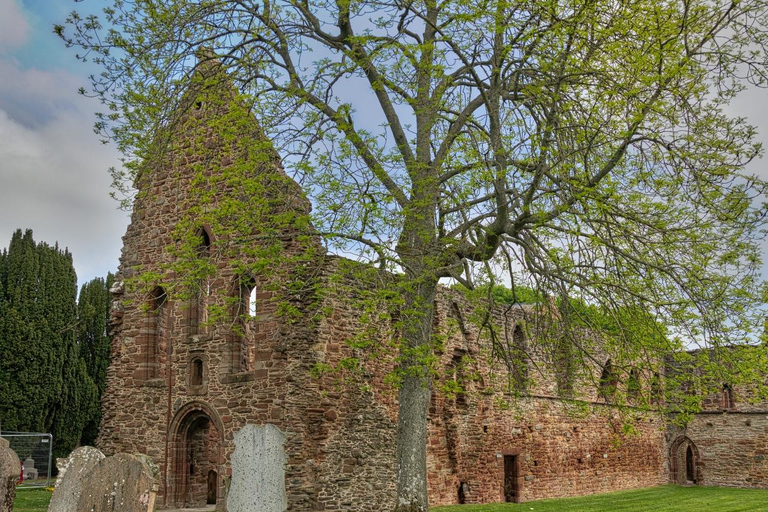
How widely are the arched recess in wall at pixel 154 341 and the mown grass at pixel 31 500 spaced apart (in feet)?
10.6

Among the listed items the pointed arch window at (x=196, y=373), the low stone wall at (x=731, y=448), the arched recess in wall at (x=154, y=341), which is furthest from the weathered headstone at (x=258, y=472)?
the low stone wall at (x=731, y=448)

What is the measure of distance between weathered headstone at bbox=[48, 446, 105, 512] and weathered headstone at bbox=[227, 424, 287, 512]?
3.21 m

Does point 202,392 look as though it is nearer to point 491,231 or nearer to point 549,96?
point 491,231

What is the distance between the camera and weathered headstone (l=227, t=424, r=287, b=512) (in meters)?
11.6

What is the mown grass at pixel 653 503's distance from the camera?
19.2 m

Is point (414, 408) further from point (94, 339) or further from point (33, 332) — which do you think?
point (94, 339)

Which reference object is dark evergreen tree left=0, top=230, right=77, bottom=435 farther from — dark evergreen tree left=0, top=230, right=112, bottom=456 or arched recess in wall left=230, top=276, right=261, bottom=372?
arched recess in wall left=230, top=276, right=261, bottom=372

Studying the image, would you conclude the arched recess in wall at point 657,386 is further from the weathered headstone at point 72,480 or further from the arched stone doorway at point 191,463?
the arched stone doorway at point 191,463

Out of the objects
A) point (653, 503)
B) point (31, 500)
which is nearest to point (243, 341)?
point (31, 500)

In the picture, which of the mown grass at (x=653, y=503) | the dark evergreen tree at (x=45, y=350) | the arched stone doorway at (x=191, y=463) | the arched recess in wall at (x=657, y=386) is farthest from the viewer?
the dark evergreen tree at (x=45, y=350)

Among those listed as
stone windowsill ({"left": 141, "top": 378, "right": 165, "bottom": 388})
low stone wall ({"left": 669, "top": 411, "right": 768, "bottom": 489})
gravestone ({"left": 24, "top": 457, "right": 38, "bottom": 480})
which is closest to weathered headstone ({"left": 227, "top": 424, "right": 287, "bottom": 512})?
stone windowsill ({"left": 141, "top": 378, "right": 165, "bottom": 388})

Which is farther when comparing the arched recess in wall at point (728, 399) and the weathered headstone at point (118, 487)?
the arched recess in wall at point (728, 399)

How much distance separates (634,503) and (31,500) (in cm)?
1484

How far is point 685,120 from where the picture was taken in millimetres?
11672
